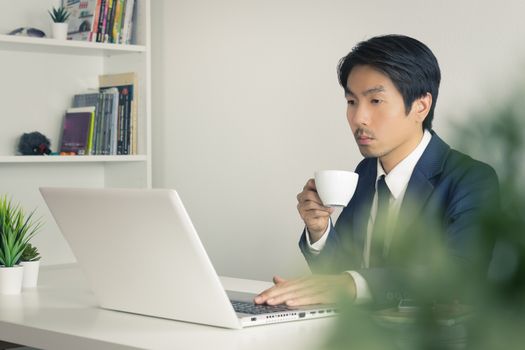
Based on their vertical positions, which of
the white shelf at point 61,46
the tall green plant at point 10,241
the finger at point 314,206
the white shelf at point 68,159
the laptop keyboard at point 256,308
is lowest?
the laptop keyboard at point 256,308

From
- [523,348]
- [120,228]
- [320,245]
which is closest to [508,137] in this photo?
[523,348]

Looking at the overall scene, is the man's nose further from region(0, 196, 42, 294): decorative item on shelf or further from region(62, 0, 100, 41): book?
region(62, 0, 100, 41): book

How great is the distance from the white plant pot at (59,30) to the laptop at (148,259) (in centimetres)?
197

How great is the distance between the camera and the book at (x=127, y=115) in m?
3.79

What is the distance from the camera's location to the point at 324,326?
21cm

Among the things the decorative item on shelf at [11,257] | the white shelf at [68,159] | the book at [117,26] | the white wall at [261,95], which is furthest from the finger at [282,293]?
the book at [117,26]

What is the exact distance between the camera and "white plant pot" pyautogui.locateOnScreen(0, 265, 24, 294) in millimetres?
2086

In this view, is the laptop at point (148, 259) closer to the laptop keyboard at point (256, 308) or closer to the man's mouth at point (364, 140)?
the laptop keyboard at point (256, 308)

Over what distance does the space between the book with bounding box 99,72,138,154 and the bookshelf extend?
27mm

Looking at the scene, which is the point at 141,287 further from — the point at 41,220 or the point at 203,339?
the point at 41,220

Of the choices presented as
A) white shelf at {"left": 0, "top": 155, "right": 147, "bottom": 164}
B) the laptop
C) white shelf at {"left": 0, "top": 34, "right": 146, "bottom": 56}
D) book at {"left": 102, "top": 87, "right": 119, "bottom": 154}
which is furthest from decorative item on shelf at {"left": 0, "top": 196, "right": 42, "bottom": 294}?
book at {"left": 102, "top": 87, "right": 119, "bottom": 154}

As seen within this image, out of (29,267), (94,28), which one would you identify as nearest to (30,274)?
(29,267)

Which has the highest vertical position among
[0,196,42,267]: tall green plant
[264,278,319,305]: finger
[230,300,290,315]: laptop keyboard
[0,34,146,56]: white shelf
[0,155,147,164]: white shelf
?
[0,34,146,56]: white shelf

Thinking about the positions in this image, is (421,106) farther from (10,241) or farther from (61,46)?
(61,46)
